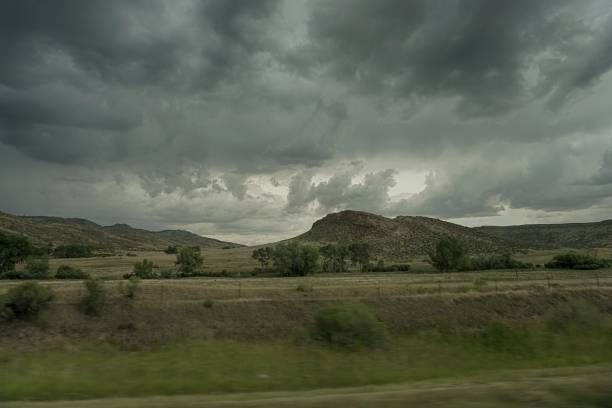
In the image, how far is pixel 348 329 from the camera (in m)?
21.1

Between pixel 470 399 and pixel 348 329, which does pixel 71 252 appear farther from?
pixel 470 399

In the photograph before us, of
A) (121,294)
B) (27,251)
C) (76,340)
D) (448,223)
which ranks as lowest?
(76,340)

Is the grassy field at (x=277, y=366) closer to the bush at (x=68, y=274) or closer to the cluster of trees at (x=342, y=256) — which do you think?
the bush at (x=68, y=274)

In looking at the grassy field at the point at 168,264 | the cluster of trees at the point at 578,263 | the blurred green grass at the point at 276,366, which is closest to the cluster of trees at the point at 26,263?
the grassy field at the point at 168,264

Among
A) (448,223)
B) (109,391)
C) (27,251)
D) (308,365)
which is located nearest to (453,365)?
(308,365)

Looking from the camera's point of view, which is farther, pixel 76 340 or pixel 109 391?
pixel 76 340

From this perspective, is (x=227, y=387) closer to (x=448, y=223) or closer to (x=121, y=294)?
(x=121, y=294)

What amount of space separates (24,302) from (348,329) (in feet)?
73.7

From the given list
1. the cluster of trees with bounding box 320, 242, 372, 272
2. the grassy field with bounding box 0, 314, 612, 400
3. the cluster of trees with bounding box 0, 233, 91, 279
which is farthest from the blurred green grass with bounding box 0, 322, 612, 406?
the cluster of trees with bounding box 320, 242, 372, 272

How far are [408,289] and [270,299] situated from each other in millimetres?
13390

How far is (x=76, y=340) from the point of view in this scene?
28.2 metres

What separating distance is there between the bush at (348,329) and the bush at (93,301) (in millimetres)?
18244

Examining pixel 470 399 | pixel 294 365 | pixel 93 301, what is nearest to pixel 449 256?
pixel 93 301

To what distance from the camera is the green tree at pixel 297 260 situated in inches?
3004
